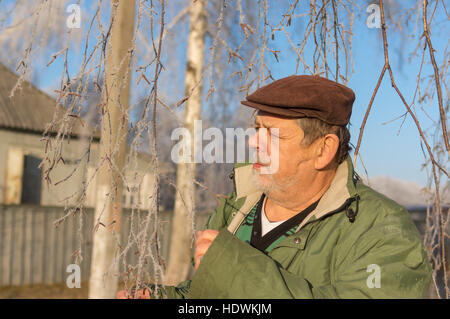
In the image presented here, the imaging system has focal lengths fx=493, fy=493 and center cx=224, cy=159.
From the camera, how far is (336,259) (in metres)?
1.52

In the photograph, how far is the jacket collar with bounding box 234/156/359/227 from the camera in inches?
63.1

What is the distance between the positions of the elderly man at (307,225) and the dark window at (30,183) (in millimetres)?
13066

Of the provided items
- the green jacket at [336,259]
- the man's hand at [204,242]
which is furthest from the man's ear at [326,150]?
the man's hand at [204,242]

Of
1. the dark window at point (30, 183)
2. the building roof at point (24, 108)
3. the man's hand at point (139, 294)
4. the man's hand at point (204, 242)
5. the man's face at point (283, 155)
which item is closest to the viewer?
the man's hand at point (204, 242)

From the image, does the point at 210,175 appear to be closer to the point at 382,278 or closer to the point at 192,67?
the point at 192,67

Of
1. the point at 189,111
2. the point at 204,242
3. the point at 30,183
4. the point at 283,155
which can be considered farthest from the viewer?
the point at 30,183

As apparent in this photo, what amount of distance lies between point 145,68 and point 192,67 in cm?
683

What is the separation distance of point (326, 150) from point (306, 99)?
0.75 ft

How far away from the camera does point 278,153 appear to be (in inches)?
70.1

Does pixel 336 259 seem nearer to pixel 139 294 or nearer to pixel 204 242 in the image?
pixel 204 242

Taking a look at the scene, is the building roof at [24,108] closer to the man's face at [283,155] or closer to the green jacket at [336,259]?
the man's face at [283,155]

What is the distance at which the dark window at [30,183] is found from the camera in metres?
13.9

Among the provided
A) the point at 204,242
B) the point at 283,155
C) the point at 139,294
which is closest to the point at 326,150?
the point at 283,155
